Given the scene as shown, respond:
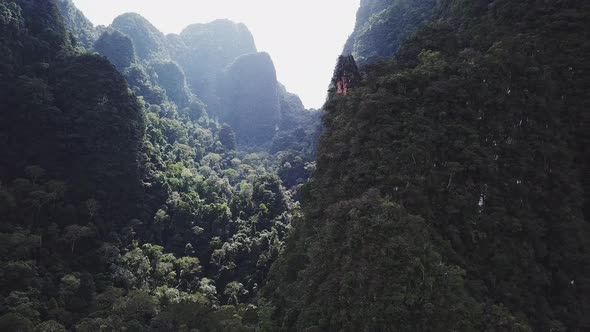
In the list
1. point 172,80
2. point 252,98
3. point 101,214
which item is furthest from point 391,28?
point 252,98

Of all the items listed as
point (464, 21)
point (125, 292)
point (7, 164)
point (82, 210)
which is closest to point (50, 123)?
point (7, 164)

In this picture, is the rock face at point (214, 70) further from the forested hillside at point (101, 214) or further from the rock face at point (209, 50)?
the forested hillside at point (101, 214)

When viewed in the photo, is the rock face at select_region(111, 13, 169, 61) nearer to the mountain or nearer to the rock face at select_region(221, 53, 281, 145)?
the rock face at select_region(221, 53, 281, 145)

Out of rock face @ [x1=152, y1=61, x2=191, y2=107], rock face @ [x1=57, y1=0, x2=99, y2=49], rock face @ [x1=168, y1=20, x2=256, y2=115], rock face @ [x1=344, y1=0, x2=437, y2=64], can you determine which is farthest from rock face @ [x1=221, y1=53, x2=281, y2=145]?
rock face @ [x1=344, y1=0, x2=437, y2=64]

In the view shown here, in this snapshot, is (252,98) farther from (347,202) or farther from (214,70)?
(347,202)

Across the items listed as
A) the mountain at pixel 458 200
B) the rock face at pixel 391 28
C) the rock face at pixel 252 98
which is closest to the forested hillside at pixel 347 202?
the mountain at pixel 458 200

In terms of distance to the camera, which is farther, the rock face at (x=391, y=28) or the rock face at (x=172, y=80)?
the rock face at (x=172, y=80)

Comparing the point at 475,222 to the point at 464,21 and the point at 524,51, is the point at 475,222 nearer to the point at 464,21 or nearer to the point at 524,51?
the point at 524,51
